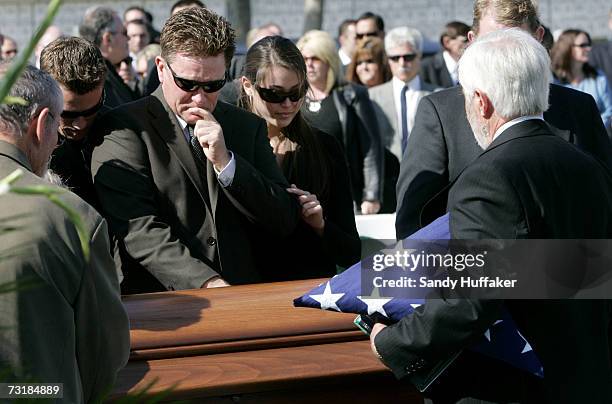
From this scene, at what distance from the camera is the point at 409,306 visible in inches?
114

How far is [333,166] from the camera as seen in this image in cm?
423

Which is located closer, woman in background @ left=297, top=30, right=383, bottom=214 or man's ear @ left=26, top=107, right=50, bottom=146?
man's ear @ left=26, top=107, right=50, bottom=146

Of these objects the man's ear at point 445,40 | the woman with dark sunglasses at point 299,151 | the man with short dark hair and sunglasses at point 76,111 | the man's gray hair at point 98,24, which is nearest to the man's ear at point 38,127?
the man with short dark hair and sunglasses at point 76,111

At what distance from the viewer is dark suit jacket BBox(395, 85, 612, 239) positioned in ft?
12.4

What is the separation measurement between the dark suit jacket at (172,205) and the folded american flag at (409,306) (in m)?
0.49

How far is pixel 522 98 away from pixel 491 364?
27.7 inches

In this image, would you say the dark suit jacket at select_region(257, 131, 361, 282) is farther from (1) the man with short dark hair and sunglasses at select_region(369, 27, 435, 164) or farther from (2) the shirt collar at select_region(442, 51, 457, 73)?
(2) the shirt collar at select_region(442, 51, 457, 73)

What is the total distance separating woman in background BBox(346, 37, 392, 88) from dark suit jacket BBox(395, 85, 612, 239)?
4.72 meters

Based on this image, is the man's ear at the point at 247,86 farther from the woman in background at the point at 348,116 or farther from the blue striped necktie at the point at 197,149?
the woman in background at the point at 348,116

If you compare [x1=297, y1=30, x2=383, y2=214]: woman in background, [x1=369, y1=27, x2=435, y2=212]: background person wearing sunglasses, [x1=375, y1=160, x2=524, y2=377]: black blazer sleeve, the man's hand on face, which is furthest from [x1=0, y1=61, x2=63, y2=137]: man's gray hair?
[x1=369, y1=27, x2=435, y2=212]: background person wearing sunglasses

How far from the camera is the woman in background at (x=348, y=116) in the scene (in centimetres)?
675

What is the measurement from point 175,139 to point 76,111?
39cm

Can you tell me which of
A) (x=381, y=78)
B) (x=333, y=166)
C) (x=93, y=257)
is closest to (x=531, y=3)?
(x=333, y=166)

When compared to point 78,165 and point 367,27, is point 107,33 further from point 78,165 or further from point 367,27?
point 367,27
